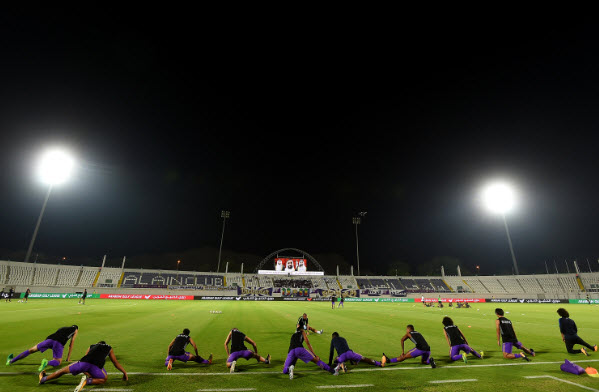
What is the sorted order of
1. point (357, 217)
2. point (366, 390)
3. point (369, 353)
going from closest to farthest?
point (366, 390) → point (369, 353) → point (357, 217)

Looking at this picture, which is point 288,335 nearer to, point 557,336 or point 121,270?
point 557,336

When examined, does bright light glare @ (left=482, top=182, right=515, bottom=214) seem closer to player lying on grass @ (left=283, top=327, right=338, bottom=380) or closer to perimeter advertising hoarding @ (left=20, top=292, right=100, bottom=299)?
player lying on grass @ (left=283, top=327, right=338, bottom=380)

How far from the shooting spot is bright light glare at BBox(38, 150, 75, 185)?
4672cm

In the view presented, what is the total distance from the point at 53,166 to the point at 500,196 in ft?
287

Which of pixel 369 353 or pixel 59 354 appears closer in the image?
pixel 59 354

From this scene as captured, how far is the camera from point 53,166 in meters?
47.0

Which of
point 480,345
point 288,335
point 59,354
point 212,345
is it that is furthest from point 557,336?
point 59,354

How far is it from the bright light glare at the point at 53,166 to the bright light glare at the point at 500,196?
8370cm

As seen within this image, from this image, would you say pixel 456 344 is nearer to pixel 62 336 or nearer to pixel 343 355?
pixel 343 355

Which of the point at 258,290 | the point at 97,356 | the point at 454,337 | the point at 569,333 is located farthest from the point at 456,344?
the point at 258,290

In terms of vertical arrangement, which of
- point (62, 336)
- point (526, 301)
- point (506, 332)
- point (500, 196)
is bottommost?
point (526, 301)

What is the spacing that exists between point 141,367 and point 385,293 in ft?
217

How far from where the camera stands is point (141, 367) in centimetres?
798

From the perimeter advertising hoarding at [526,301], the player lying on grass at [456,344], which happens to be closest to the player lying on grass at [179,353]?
the player lying on grass at [456,344]
